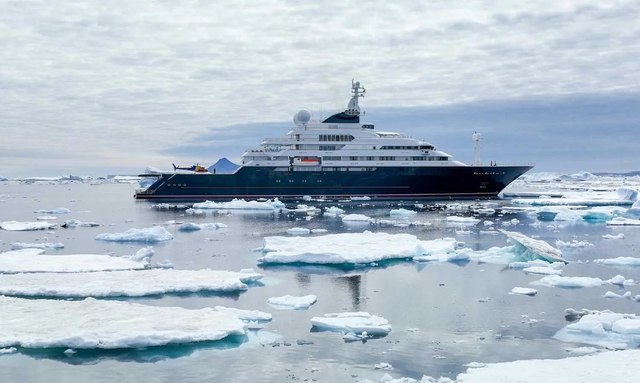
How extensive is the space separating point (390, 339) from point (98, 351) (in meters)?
5.06

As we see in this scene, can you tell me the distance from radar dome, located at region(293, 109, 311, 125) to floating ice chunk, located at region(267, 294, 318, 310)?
41.1 metres

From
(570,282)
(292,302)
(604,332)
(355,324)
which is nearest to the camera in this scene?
(604,332)

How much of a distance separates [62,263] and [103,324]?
27.4ft

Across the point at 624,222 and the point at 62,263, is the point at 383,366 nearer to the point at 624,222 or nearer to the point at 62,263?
the point at 62,263

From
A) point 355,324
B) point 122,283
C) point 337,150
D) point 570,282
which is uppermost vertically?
point 337,150

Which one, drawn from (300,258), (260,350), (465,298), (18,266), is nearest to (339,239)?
(300,258)

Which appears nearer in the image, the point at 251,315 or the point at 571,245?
the point at 251,315

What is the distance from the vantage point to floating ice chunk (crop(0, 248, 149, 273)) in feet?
57.5

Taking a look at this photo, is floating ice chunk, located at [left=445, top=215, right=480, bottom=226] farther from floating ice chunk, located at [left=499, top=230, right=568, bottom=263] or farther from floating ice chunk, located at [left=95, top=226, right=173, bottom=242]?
floating ice chunk, located at [left=95, top=226, right=173, bottom=242]

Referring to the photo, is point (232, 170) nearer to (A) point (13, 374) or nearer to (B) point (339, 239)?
(B) point (339, 239)

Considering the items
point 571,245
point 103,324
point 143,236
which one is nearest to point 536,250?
point 571,245

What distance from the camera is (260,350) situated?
10.4 m

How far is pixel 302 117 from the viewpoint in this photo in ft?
178

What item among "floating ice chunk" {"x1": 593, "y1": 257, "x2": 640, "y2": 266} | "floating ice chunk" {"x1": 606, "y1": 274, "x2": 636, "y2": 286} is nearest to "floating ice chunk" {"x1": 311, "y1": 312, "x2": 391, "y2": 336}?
"floating ice chunk" {"x1": 606, "y1": 274, "x2": 636, "y2": 286}
